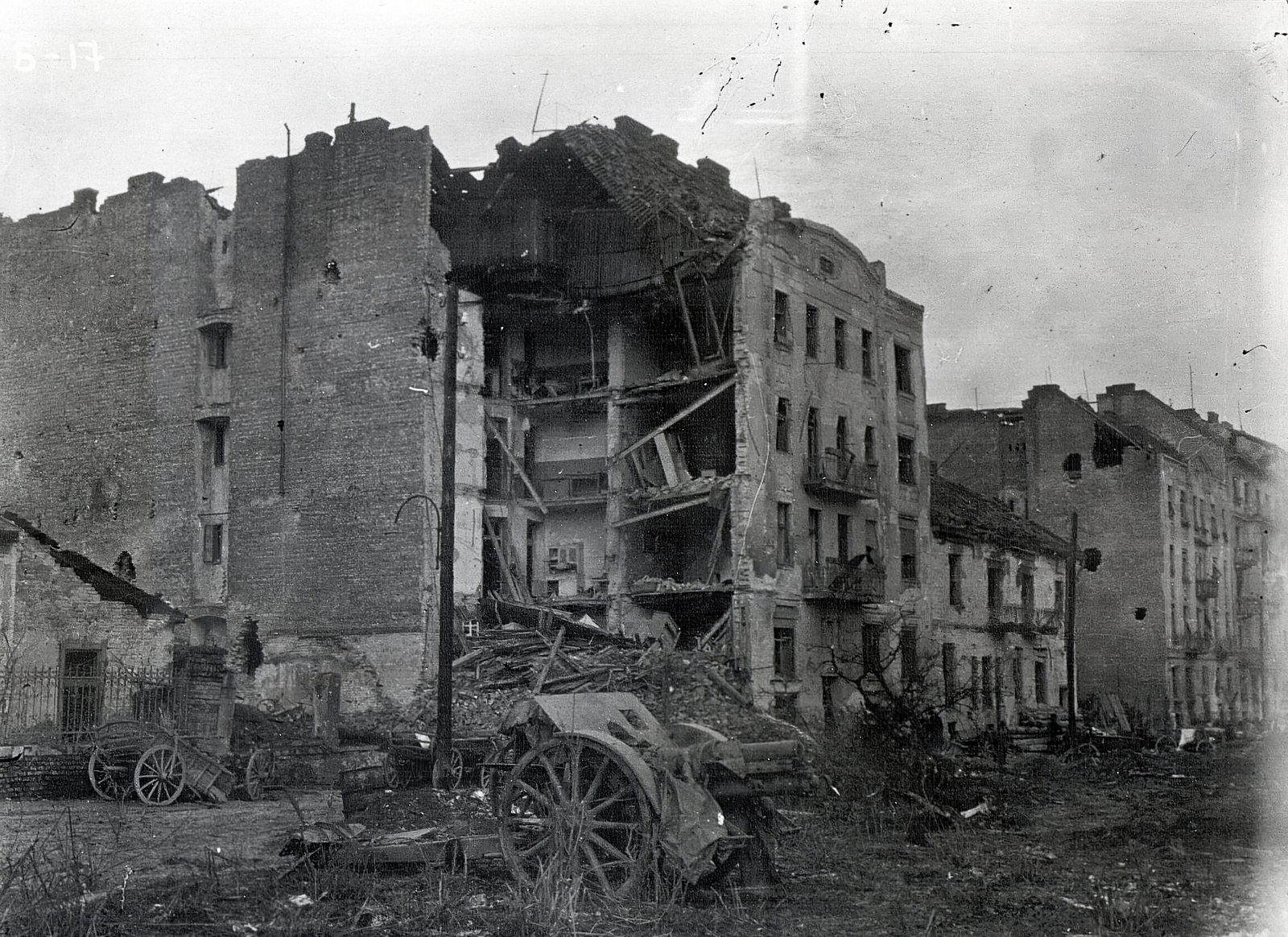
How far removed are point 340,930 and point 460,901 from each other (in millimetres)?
1229

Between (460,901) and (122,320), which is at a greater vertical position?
(122,320)

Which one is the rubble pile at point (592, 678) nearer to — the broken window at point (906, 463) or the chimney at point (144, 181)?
the broken window at point (906, 463)

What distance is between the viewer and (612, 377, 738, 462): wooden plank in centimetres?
3053

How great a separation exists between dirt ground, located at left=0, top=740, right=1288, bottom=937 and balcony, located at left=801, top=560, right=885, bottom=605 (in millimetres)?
10883

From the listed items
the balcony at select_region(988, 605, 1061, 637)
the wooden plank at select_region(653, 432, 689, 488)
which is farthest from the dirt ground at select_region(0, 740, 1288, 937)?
the balcony at select_region(988, 605, 1061, 637)

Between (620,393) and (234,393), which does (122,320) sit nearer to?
(234,393)

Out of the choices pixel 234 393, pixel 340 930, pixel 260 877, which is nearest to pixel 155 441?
pixel 234 393

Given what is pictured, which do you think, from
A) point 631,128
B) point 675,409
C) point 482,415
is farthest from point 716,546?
point 631,128

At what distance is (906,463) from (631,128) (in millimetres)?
12717

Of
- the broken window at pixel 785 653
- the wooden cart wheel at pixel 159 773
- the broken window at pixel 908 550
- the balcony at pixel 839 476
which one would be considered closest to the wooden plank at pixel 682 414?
the balcony at pixel 839 476

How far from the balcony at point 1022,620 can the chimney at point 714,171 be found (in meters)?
16.2

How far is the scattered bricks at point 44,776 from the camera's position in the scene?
701 inches

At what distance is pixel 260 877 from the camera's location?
11000 millimetres

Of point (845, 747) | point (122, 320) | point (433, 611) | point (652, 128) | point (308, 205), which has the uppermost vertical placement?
point (652, 128)
